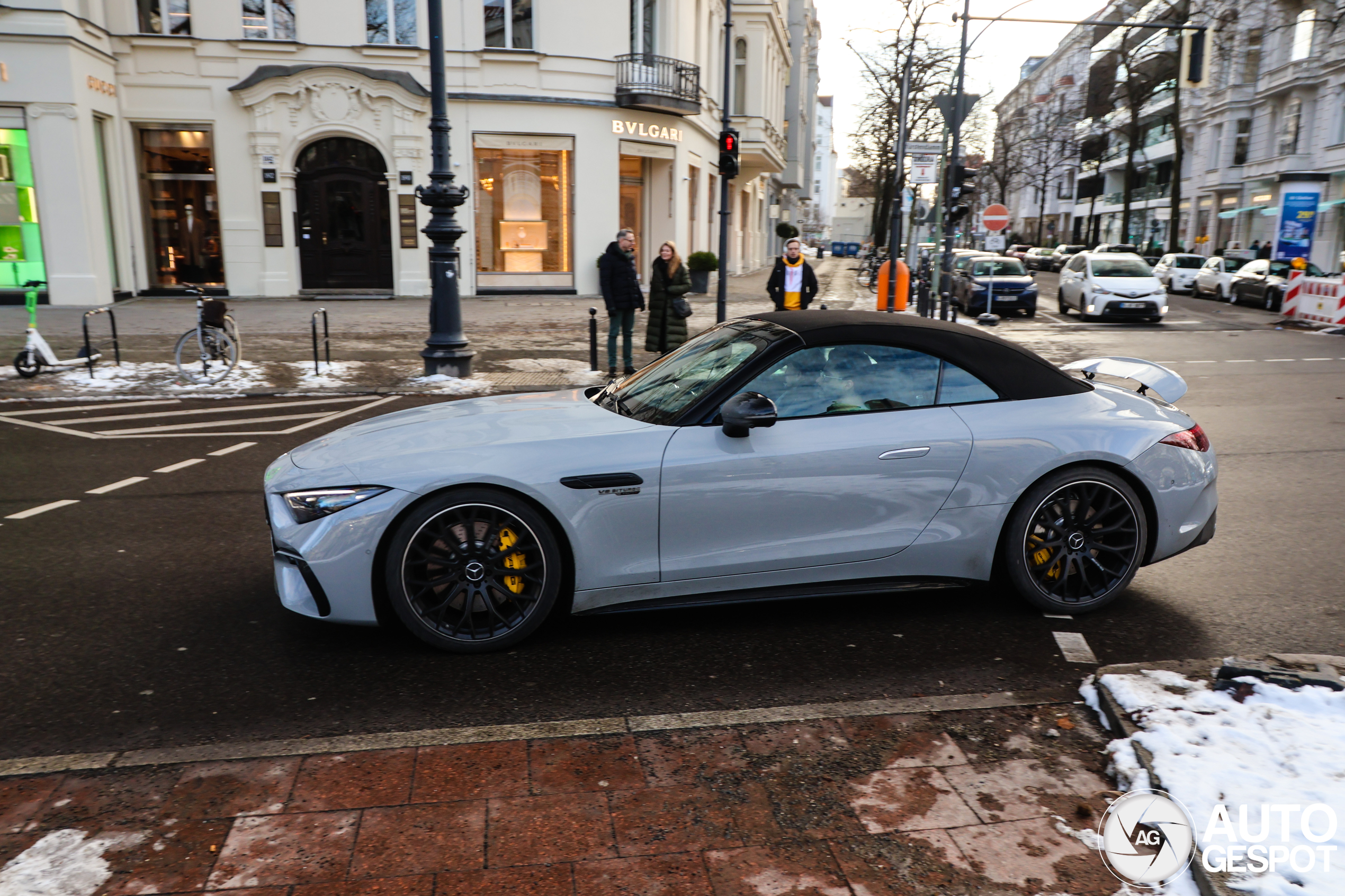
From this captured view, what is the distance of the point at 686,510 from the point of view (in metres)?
4.19

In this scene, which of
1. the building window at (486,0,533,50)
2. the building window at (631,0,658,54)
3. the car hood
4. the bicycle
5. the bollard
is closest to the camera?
the car hood

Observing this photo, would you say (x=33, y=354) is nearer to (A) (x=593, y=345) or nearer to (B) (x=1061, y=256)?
(A) (x=593, y=345)

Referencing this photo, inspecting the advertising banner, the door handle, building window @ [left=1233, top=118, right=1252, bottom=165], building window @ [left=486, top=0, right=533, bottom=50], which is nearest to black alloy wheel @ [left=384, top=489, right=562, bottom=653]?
the door handle

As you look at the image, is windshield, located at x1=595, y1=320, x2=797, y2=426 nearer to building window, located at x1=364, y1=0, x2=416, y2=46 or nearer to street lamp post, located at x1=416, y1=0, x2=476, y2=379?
street lamp post, located at x1=416, y1=0, x2=476, y2=379

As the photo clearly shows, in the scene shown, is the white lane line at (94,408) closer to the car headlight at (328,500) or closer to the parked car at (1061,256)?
the car headlight at (328,500)

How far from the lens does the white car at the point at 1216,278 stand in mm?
32625

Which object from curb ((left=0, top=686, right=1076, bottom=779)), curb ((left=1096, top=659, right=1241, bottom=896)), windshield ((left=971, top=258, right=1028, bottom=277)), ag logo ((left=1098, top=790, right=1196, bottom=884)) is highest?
windshield ((left=971, top=258, right=1028, bottom=277))

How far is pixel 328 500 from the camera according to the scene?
161 inches

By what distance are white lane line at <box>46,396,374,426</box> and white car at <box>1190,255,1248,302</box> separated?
29162mm

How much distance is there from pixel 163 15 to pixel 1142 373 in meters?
25.6

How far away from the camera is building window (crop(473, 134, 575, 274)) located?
2617cm

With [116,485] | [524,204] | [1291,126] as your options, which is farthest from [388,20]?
[1291,126]

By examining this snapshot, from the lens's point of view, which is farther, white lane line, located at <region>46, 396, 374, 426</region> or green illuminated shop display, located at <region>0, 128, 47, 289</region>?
green illuminated shop display, located at <region>0, 128, 47, 289</region>

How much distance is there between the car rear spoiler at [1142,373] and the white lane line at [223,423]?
23.7ft
